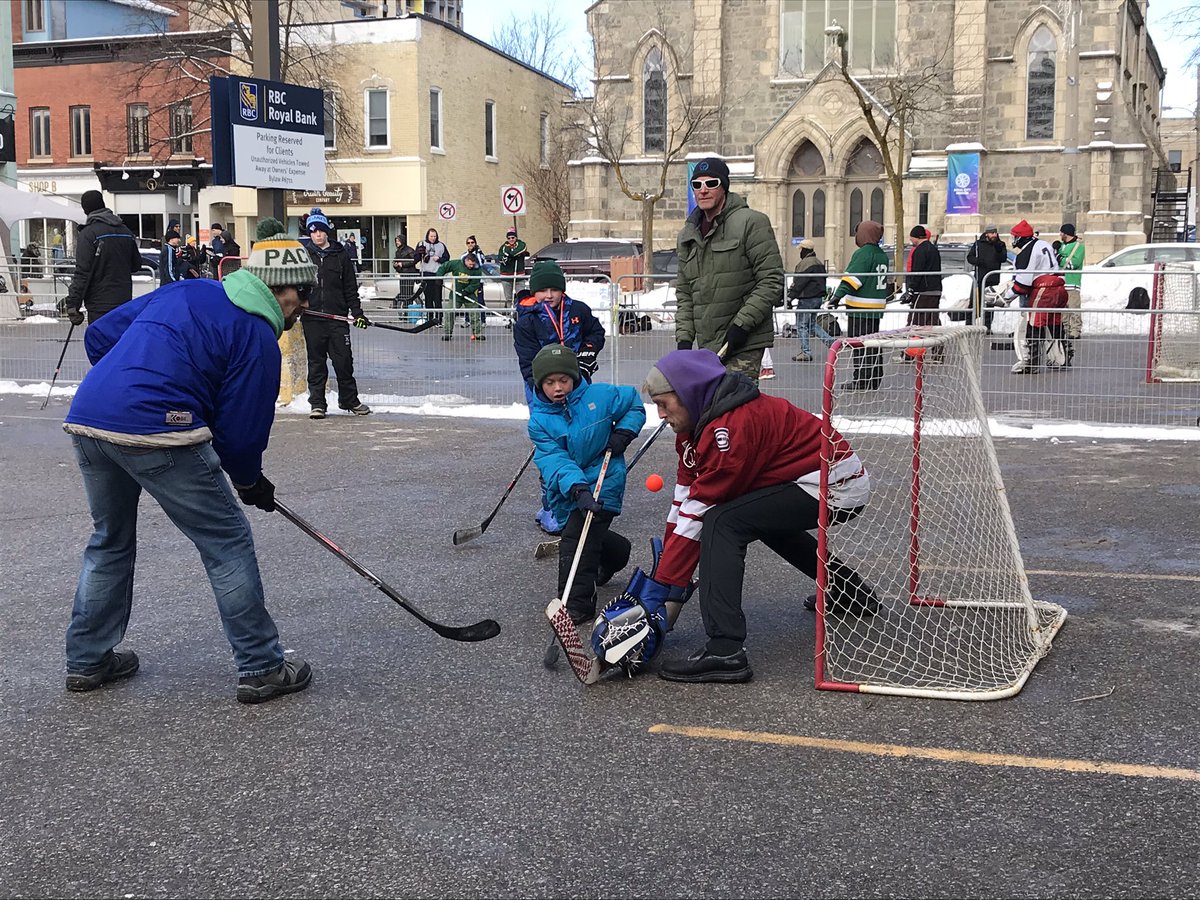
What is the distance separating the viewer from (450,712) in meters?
4.89

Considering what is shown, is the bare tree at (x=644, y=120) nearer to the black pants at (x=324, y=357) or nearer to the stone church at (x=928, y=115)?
the stone church at (x=928, y=115)

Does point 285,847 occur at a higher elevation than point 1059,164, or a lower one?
lower

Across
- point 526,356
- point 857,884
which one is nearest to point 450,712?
point 857,884

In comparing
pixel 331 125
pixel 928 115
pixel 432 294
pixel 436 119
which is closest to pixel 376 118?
pixel 331 125

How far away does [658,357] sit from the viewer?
14734 millimetres

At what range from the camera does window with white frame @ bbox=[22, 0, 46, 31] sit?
174 ft

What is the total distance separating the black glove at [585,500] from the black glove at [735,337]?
2031 mm

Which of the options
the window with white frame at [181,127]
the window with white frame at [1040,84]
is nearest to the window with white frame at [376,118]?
the window with white frame at [181,127]

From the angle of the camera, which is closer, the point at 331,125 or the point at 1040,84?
the point at 1040,84

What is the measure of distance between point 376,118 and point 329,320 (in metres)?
32.4

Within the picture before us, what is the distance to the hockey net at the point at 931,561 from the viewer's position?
5.17 metres

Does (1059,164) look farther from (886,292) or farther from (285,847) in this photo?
(285,847)

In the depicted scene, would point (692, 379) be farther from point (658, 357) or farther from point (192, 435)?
point (658, 357)

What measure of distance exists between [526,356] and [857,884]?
5.24m
